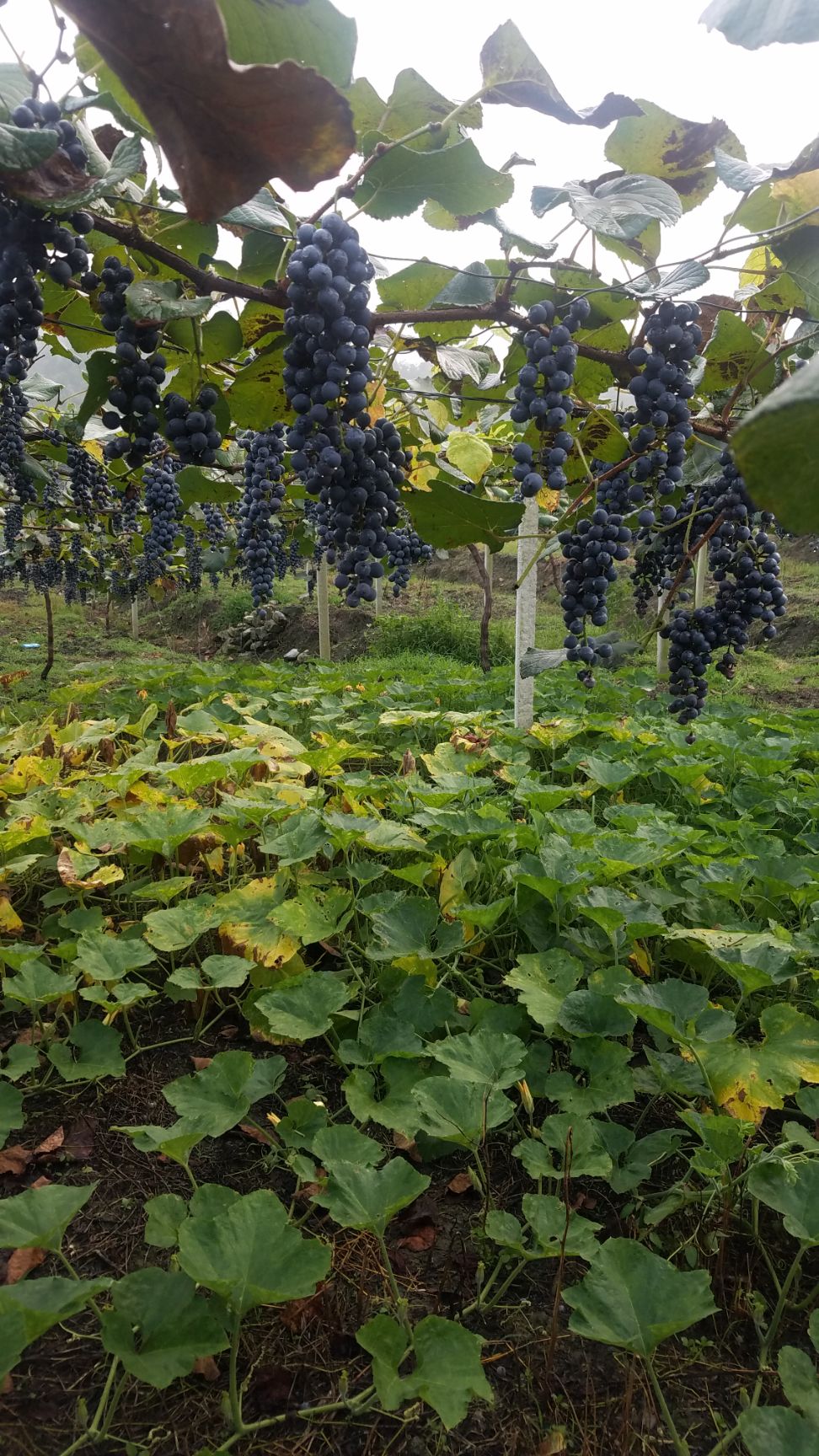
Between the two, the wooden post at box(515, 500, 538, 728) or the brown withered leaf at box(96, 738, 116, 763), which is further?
the brown withered leaf at box(96, 738, 116, 763)

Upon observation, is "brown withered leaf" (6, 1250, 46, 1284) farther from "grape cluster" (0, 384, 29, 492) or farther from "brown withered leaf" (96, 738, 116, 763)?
"grape cluster" (0, 384, 29, 492)

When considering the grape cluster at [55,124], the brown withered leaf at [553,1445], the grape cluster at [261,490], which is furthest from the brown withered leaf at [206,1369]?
the grape cluster at [261,490]

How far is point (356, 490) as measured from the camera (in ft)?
4.54

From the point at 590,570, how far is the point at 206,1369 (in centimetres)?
178

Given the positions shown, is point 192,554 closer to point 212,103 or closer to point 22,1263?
point 22,1263

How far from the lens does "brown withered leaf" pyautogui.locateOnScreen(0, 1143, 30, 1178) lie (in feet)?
4.21

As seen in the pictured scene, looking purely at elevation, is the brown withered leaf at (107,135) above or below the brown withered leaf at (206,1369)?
above

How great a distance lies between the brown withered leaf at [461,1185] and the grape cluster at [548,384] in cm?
129

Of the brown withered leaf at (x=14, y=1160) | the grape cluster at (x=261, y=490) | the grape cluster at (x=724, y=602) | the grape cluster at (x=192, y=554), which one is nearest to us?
the brown withered leaf at (x=14, y=1160)

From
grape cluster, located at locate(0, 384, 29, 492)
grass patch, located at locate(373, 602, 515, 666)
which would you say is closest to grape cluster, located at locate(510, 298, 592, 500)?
grape cluster, located at locate(0, 384, 29, 492)

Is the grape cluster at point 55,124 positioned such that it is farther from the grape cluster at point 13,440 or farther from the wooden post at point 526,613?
the wooden post at point 526,613

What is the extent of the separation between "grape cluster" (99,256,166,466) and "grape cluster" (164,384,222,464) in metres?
0.04

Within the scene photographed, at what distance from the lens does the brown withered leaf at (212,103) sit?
0.48 meters

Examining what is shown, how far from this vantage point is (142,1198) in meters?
1.28
